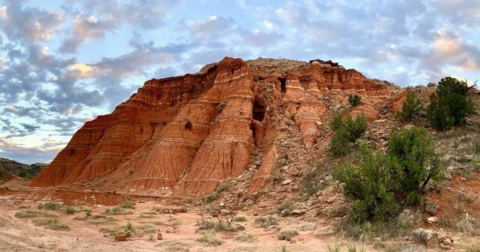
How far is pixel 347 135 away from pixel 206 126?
1861cm

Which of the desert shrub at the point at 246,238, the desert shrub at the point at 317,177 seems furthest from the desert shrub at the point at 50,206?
the desert shrub at the point at 317,177

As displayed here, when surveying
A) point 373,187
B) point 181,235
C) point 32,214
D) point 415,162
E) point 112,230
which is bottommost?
point 181,235

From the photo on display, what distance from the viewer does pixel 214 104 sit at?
43.1 metres

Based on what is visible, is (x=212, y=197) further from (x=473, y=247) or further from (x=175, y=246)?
(x=473, y=247)

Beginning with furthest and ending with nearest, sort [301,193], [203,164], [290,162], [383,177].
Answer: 1. [203,164]
2. [290,162]
3. [301,193]
4. [383,177]

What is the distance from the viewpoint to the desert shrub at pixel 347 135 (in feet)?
84.5

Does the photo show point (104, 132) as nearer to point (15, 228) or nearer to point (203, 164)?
point (203, 164)

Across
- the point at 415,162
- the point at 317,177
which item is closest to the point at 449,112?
the point at 317,177

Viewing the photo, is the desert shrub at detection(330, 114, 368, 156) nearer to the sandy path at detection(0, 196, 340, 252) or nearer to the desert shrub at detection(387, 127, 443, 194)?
the sandy path at detection(0, 196, 340, 252)

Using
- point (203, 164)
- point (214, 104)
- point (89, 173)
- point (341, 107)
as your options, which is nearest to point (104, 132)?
point (89, 173)

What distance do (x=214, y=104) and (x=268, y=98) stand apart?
6039mm

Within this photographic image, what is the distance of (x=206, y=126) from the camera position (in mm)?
41438

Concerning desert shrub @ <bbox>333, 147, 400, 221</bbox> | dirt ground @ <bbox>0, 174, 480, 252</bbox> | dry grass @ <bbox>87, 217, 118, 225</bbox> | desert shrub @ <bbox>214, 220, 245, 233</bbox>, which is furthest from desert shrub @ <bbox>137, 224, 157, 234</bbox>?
desert shrub @ <bbox>333, 147, 400, 221</bbox>

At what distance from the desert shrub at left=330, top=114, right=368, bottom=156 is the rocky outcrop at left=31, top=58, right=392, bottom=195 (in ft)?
17.1
